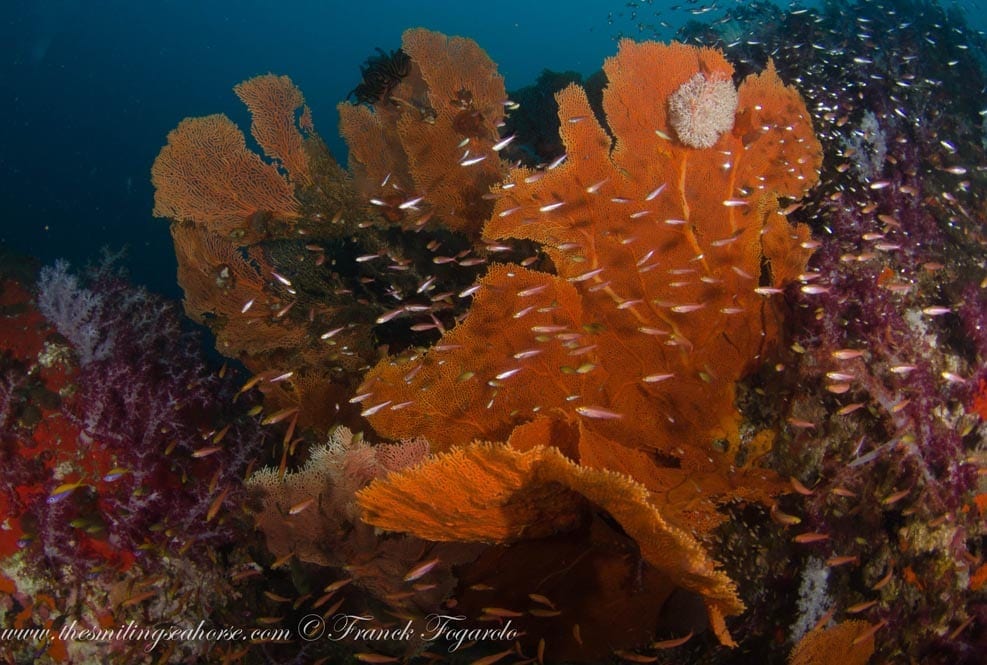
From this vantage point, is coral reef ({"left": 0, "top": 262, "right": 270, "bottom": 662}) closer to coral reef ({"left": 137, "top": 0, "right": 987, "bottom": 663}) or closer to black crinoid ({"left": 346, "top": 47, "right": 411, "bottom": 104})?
coral reef ({"left": 137, "top": 0, "right": 987, "bottom": 663})

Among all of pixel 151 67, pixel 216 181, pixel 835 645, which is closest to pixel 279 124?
pixel 216 181

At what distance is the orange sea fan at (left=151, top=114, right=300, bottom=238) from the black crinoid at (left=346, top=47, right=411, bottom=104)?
6.56 feet

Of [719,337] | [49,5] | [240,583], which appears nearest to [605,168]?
[719,337]

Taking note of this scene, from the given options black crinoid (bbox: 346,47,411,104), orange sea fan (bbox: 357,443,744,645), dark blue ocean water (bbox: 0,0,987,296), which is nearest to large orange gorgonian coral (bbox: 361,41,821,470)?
orange sea fan (bbox: 357,443,744,645)

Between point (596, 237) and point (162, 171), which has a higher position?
point (162, 171)

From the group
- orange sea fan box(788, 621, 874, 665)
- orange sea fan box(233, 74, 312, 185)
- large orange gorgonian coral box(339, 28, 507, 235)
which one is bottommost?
orange sea fan box(788, 621, 874, 665)

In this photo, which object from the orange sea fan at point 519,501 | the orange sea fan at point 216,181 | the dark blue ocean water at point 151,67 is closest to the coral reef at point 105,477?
the orange sea fan at point 216,181

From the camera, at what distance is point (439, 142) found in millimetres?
5625

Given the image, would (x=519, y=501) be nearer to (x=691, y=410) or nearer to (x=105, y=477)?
(x=691, y=410)

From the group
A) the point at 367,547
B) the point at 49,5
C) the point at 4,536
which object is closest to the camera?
the point at 367,547

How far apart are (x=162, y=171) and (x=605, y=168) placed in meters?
4.62

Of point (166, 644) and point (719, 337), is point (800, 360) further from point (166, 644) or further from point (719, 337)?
point (166, 644)

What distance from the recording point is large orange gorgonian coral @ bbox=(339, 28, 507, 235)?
221 inches

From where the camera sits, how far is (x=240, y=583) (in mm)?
5648
